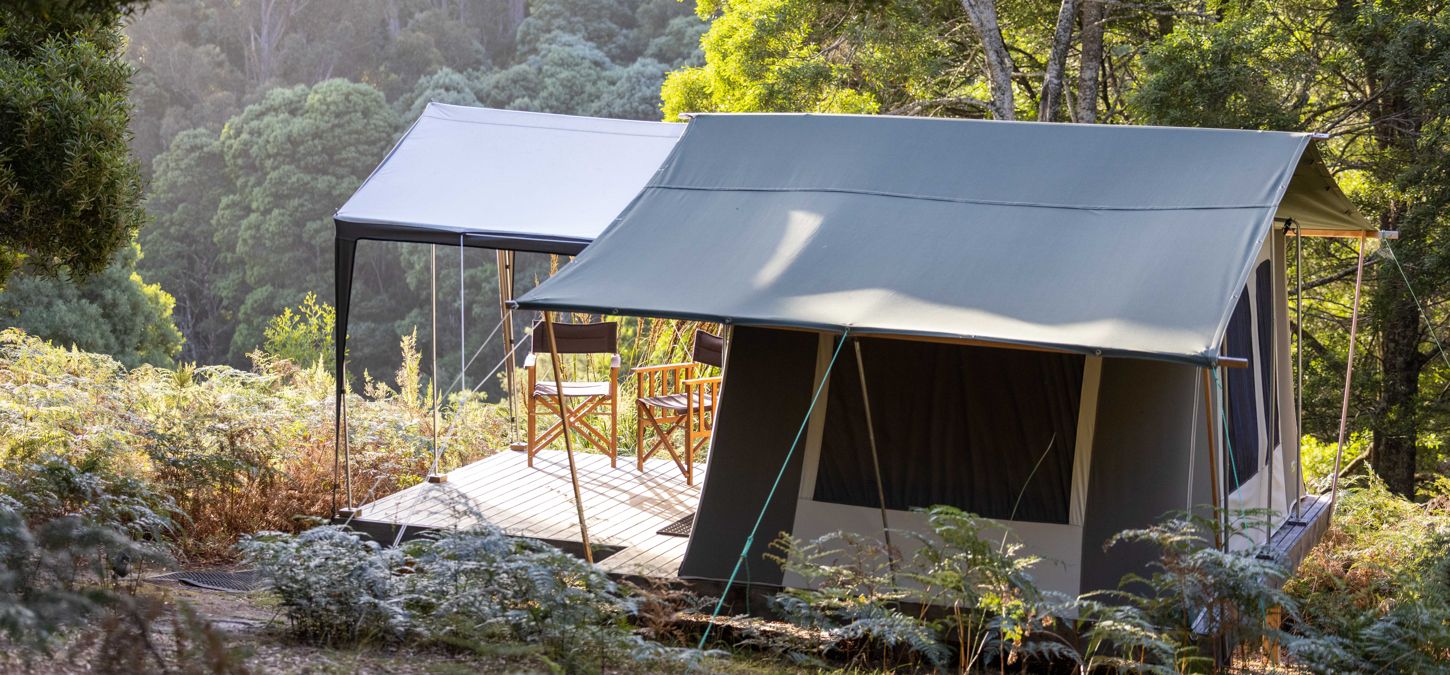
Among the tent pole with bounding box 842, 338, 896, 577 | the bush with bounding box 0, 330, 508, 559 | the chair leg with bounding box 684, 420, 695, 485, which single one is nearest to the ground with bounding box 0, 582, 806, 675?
the tent pole with bounding box 842, 338, 896, 577

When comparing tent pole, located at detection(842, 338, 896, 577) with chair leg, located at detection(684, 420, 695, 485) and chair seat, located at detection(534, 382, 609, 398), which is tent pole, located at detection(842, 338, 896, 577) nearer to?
chair leg, located at detection(684, 420, 695, 485)

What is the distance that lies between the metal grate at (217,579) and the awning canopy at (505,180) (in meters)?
1.42

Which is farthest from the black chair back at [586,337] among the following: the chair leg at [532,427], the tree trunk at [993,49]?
the tree trunk at [993,49]

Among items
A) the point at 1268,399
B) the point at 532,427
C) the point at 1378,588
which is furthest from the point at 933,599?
the point at 1378,588

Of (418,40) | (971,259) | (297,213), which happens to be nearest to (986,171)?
(971,259)

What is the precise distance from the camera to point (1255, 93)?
26.6 feet

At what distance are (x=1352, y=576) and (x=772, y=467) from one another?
3.60 meters

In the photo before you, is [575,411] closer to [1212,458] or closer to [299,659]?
[299,659]

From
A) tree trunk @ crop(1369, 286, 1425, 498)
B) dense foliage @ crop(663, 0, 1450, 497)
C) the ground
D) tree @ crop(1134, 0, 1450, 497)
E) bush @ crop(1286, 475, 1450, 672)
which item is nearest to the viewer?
the ground

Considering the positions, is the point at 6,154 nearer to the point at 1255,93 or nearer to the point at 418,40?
the point at 1255,93

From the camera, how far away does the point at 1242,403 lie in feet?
17.1

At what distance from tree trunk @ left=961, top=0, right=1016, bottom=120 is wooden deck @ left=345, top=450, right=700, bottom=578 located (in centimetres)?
444

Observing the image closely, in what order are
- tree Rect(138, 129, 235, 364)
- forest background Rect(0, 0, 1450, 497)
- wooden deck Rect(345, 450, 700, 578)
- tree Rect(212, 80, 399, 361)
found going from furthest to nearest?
tree Rect(138, 129, 235, 364), tree Rect(212, 80, 399, 361), forest background Rect(0, 0, 1450, 497), wooden deck Rect(345, 450, 700, 578)

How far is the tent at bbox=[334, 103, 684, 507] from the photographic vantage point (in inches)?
205
